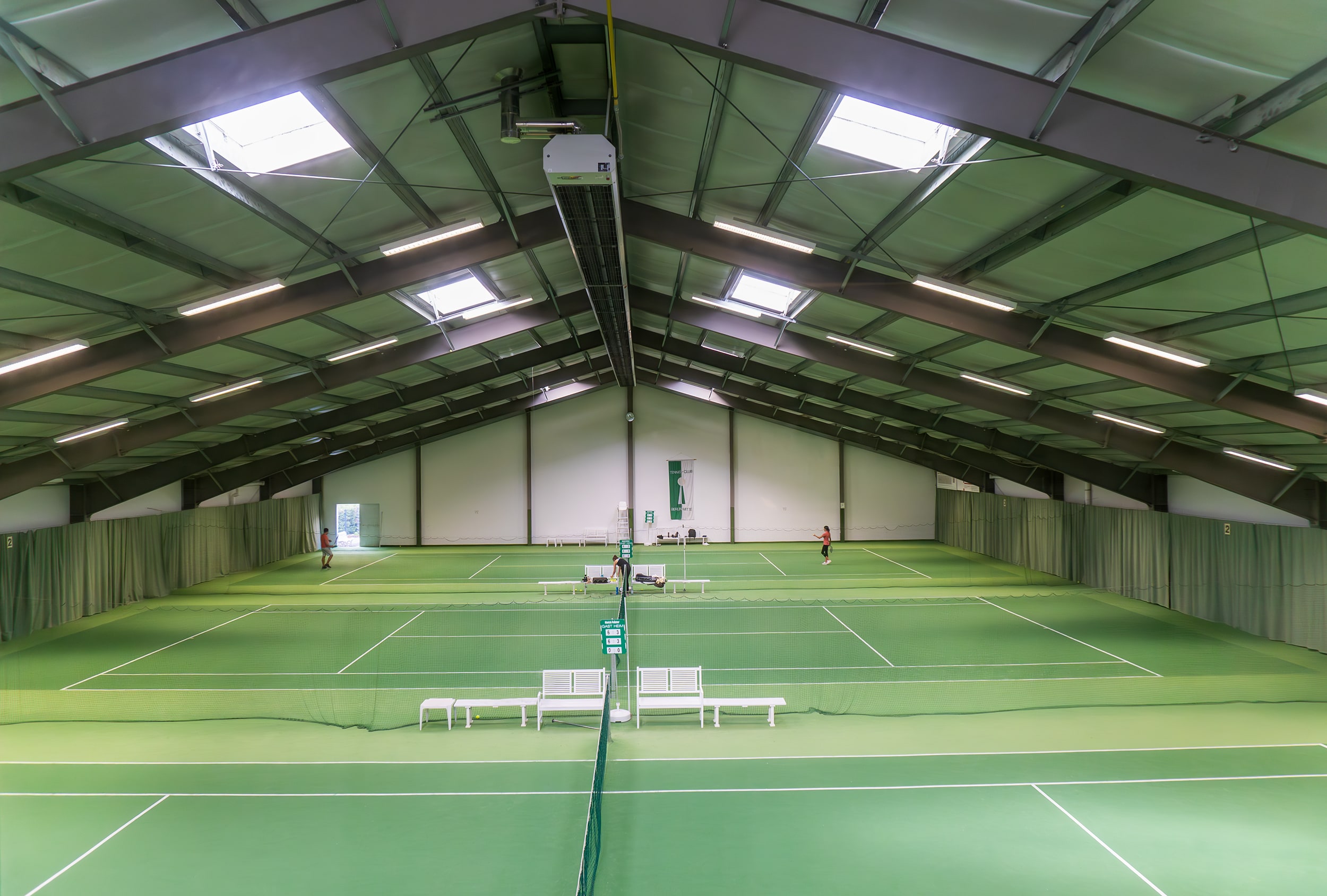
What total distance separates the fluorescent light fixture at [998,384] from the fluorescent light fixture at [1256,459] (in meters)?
4.21

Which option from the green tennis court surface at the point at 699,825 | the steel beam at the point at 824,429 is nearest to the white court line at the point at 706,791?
the green tennis court surface at the point at 699,825

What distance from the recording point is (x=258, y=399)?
16828mm

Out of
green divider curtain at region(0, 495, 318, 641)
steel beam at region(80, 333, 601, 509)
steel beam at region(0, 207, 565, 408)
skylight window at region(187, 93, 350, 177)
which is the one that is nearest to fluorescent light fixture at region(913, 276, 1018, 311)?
steel beam at region(0, 207, 565, 408)

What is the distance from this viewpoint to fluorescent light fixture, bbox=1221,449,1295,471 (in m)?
15.2

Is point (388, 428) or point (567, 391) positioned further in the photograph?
point (567, 391)

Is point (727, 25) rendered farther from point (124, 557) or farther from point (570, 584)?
point (124, 557)

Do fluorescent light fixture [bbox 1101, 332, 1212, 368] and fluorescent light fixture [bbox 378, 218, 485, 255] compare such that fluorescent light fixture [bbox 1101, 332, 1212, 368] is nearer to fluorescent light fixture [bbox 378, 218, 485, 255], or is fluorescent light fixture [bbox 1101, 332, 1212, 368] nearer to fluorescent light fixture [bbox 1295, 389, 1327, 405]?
fluorescent light fixture [bbox 1295, 389, 1327, 405]

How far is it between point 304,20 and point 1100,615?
69.7 feet

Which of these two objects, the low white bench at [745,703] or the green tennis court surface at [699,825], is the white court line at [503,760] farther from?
the low white bench at [745,703]

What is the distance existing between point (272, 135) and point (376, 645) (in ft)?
41.1

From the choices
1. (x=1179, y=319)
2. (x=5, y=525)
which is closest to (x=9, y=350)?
(x=5, y=525)

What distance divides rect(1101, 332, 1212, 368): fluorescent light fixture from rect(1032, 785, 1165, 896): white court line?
6.10 m

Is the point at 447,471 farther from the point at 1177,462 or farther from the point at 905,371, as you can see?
the point at 1177,462

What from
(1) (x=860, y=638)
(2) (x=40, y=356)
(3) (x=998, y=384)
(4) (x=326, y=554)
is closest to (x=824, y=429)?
(1) (x=860, y=638)
